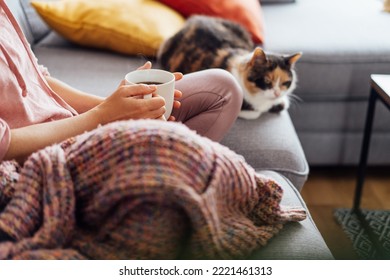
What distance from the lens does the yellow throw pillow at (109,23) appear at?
58.2 inches

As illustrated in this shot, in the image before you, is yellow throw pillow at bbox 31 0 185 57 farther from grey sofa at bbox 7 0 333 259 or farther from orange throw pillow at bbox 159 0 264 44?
orange throw pillow at bbox 159 0 264 44

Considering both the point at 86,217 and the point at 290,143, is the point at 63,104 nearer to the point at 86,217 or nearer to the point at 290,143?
the point at 86,217

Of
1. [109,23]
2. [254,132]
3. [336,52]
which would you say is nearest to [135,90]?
[254,132]

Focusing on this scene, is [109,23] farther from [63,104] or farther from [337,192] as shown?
[337,192]

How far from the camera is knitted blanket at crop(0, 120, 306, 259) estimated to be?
52 cm

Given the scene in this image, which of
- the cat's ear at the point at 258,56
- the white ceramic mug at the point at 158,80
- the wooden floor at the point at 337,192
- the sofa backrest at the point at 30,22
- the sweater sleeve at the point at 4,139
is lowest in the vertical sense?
the wooden floor at the point at 337,192

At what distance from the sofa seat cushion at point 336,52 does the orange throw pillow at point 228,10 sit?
0.06m

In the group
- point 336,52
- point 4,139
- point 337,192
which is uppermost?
point 4,139

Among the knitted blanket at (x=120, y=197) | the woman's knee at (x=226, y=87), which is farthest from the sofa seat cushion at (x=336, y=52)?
the knitted blanket at (x=120, y=197)

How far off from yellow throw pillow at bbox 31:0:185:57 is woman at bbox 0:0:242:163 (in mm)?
518

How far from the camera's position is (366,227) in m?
1.41

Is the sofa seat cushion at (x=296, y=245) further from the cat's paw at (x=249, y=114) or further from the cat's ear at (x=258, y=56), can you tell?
the cat's ear at (x=258, y=56)

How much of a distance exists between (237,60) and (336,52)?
328 mm

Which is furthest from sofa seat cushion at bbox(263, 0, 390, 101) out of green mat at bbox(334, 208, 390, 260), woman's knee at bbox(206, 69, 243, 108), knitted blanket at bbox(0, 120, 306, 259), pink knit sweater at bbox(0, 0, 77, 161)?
knitted blanket at bbox(0, 120, 306, 259)
